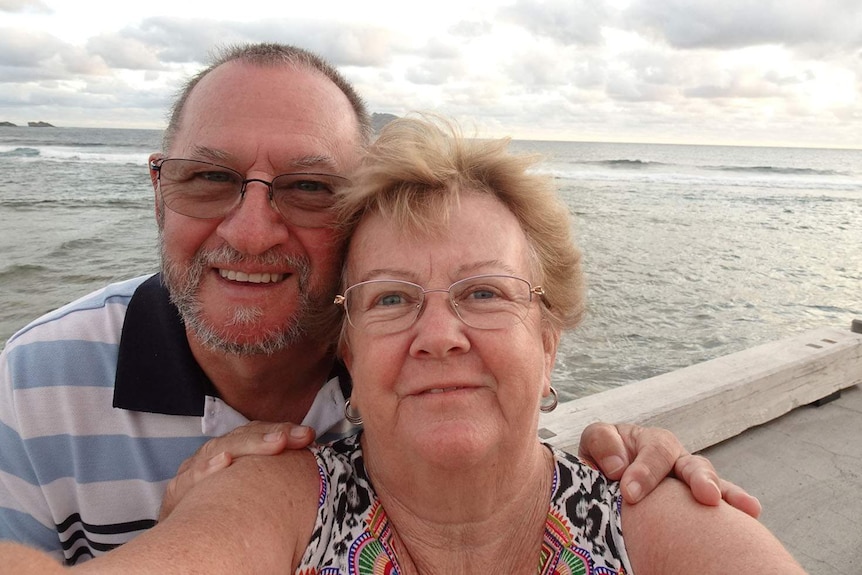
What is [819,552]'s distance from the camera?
3168mm

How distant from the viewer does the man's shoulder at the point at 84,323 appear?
229 cm

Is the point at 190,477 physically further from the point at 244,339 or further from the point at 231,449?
the point at 244,339

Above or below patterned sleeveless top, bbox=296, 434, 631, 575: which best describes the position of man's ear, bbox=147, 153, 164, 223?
above

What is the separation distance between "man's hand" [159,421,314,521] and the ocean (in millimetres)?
1257

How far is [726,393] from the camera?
3.92m

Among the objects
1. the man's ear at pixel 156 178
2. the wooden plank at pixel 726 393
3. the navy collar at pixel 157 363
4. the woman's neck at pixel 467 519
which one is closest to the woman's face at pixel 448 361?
the woman's neck at pixel 467 519

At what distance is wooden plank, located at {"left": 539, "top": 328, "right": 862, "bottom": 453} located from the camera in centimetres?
354

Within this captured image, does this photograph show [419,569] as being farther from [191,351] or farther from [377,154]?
[377,154]

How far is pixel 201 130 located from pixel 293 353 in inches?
33.7

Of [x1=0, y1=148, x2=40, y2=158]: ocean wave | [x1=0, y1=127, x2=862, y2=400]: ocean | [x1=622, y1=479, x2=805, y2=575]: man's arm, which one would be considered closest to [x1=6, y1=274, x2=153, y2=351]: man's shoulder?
[x1=0, y1=127, x2=862, y2=400]: ocean

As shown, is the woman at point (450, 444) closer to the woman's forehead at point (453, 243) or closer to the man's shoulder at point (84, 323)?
the woman's forehead at point (453, 243)

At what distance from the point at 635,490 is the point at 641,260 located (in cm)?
1255

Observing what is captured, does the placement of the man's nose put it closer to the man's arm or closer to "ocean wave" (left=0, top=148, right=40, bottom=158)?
the man's arm

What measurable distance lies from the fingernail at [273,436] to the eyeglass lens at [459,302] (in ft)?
1.37
